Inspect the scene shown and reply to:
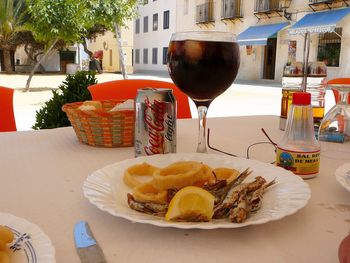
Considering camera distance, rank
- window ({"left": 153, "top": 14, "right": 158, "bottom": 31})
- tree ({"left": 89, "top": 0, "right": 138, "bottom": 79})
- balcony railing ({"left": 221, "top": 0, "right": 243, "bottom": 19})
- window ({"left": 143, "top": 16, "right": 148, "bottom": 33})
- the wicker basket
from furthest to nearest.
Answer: window ({"left": 143, "top": 16, "right": 148, "bottom": 33}) < window ({"left": 153, "top": 14, "right": 158, "bottom": 31}) < balcony railing ({"left": 221, "top": 0, "right": 243, "bottom": 19}) < tree ({"left": 89, "top": 0, "right": 138, "bottom": 79}) < the wicker basket

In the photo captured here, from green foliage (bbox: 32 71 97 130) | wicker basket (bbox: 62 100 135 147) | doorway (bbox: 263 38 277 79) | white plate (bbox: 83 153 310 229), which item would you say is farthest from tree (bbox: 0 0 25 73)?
white plate (bbox: 83 153 310 229)

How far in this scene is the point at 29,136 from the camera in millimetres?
1153

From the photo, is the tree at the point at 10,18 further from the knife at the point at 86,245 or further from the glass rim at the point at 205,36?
the knife at the point at 86,245

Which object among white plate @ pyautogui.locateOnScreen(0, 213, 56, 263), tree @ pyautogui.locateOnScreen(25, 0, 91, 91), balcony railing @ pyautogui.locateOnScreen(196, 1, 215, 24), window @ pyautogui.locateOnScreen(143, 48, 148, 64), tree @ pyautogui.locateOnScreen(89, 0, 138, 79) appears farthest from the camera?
window @ pyautogui.locateOnScreen(143, 48, 148, 64)

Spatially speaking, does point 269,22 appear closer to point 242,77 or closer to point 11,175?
point 242,77

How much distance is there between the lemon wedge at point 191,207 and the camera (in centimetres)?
53

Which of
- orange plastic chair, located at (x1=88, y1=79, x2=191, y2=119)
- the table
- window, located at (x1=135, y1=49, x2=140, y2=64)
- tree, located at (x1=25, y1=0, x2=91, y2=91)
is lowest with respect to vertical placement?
the table

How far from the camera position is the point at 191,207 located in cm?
53

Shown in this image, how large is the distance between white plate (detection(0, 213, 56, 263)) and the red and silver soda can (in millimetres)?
389

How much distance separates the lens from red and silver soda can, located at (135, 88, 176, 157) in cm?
83

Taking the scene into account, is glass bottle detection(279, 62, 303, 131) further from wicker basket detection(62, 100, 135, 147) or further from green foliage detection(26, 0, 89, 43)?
green foliage detection(26, 0, 89, 43)

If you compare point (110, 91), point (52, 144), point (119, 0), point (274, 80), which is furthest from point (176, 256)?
point (274, 80)

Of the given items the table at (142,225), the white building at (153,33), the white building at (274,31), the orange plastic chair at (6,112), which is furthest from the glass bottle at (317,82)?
the white building at (153,33)

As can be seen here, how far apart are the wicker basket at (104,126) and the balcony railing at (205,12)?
19067 mm
